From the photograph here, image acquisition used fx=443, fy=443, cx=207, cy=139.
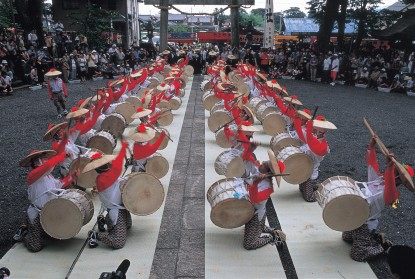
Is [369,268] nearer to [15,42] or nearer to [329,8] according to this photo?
[15,42]

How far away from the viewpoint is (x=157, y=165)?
7.56m

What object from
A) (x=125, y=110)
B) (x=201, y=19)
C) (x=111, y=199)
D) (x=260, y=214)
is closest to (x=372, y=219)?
(x=260, y=214)

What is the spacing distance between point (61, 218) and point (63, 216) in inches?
1.5

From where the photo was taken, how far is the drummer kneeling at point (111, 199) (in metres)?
5.48

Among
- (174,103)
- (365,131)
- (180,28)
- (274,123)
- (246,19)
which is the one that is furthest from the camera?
(180,28)

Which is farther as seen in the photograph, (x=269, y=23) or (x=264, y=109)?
(x=269, y=23)

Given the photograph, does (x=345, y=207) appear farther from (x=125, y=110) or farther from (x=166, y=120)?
(x=166, y=120)

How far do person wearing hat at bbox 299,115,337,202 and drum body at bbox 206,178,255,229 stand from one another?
5.87 feet

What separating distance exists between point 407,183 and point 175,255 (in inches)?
113

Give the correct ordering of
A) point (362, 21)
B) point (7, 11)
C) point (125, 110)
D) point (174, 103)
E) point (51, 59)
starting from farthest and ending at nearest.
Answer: point (362, 21), point (7, 11), point (51, 59), point (174, 103), point (125, 110)

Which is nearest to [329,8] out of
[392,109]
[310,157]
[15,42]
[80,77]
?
[392,109]

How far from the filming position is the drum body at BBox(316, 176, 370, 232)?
5.27 m

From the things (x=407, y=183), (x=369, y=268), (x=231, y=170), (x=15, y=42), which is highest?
(x=15, y=42)

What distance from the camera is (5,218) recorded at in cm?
660
